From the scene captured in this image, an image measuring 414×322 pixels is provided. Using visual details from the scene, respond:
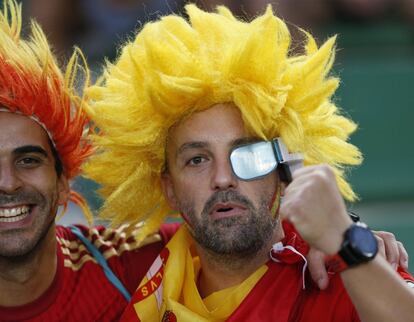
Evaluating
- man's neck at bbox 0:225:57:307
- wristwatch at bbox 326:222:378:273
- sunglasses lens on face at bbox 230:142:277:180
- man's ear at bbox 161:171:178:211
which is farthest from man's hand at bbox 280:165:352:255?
man's neck at bbox 0:225:57:307

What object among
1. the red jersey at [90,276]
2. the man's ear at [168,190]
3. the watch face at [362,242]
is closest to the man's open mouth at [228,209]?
the man's ear at [168,190]

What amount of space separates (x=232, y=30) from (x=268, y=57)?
0.70 feet

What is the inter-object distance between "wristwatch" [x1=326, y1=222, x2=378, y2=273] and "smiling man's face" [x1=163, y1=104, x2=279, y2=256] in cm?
58

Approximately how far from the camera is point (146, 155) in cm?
399

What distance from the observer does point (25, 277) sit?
163 inches

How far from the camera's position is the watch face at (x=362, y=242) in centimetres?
309

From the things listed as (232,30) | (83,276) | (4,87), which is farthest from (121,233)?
(232,30)

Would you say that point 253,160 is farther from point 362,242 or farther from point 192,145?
point 362,242

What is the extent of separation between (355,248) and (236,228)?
663 mm

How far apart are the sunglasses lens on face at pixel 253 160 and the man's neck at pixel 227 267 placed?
0.98 ft

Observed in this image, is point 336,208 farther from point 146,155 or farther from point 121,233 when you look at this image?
point 121,233

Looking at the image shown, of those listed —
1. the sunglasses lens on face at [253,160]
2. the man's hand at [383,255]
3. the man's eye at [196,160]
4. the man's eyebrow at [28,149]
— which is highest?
the man's eyebrow at [28,149]

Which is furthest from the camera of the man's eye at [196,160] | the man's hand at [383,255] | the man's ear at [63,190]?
the man's ear at [63,190]

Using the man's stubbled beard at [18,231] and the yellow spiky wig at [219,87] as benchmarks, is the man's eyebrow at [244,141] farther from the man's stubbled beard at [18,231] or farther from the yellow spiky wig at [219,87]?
the man's stubbled beard at [18,231]
